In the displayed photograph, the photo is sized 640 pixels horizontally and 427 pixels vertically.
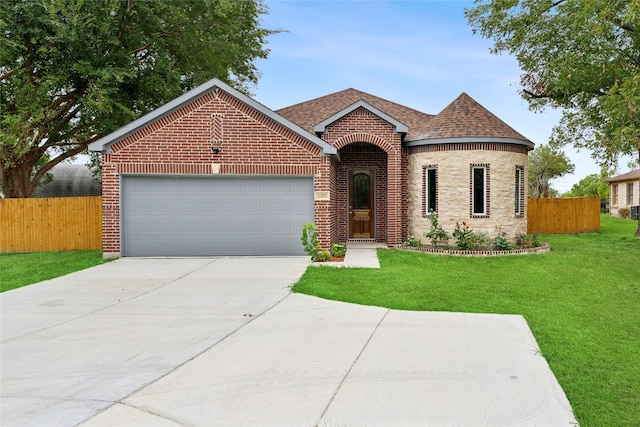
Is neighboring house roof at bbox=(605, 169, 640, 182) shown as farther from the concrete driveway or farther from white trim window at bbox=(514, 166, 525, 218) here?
the concrete driveway

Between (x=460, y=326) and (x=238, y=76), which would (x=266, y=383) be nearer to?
(x=460, y=326)

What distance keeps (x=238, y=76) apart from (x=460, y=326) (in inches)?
872

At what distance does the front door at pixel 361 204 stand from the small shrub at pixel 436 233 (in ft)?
9.17

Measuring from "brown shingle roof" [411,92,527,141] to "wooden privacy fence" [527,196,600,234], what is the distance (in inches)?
335

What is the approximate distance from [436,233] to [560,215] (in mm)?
11375

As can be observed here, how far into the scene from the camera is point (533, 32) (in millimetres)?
19484

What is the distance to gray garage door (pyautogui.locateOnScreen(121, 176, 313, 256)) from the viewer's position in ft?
43.3

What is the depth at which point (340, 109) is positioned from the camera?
17.6 m

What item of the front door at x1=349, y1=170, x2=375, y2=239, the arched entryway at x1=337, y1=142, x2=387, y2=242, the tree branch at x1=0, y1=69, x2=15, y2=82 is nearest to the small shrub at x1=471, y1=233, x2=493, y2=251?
the arched entryway at x1=337, y1=142, x2=387, y2=242

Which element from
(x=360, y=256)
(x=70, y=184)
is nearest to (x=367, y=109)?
(x=360, y=256)

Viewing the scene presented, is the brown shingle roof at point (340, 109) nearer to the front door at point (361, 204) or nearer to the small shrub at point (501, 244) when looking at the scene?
the front door at point (361, 204)

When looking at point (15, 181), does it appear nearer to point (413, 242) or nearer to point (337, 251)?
point (337, 251)

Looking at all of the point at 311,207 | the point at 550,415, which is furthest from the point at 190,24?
the point at 550,415

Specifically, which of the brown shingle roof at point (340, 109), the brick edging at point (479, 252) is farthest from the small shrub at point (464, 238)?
the brown shingle roof at point (340, 109)
